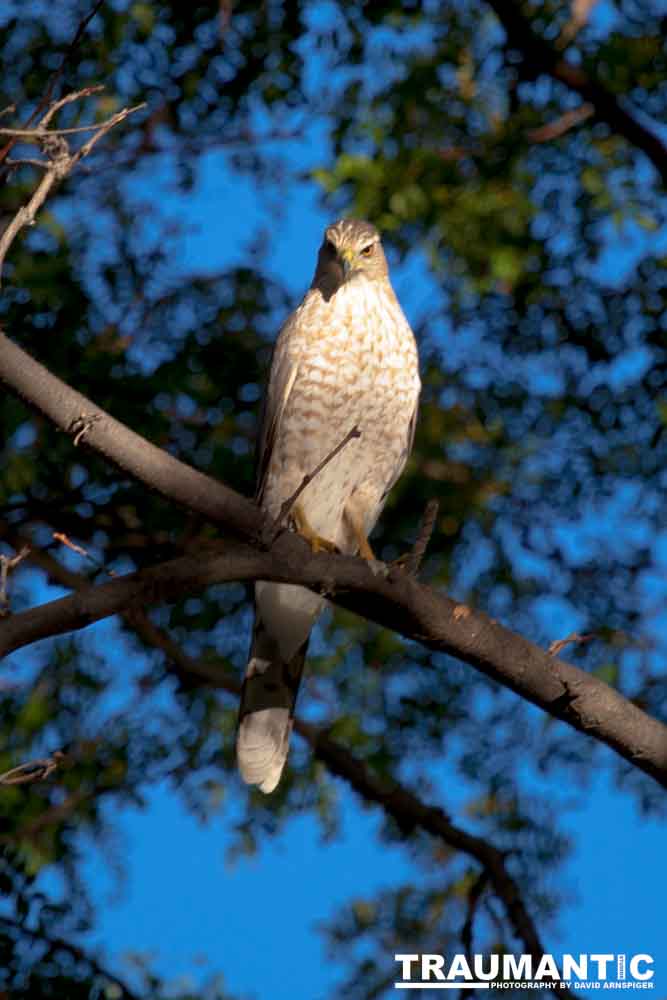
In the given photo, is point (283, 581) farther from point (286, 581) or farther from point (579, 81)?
point (579, 81)

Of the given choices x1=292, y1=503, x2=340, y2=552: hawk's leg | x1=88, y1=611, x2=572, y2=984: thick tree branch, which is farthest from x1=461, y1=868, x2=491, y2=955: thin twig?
x1=292, y1=503, x2=340, y2=552: hawk's leg

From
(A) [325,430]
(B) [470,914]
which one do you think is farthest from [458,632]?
(A) [325,430]

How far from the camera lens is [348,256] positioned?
518cm

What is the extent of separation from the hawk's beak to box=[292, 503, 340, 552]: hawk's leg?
794mm

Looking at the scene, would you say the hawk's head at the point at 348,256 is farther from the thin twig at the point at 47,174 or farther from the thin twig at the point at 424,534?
the thin twig at the point at 47,174

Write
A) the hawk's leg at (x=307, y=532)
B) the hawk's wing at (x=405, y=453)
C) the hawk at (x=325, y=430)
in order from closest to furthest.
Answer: the hawk's leg at (x=307, y=532) → the hawk at (x=325, y=430) → the hawk's wing at (x=405, y=453)

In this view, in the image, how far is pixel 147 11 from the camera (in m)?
5.86

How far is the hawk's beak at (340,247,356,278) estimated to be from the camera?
5160 millimetres

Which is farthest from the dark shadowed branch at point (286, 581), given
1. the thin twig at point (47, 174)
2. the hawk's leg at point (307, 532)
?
the hawk's leg at point (307, 532)

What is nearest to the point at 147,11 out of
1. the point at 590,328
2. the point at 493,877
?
the point at 590,328

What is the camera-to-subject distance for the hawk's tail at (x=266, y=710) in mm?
5059

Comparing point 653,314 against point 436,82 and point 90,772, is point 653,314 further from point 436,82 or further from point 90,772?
point 90,772

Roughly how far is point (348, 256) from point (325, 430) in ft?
1.99

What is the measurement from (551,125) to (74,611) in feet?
12.6
